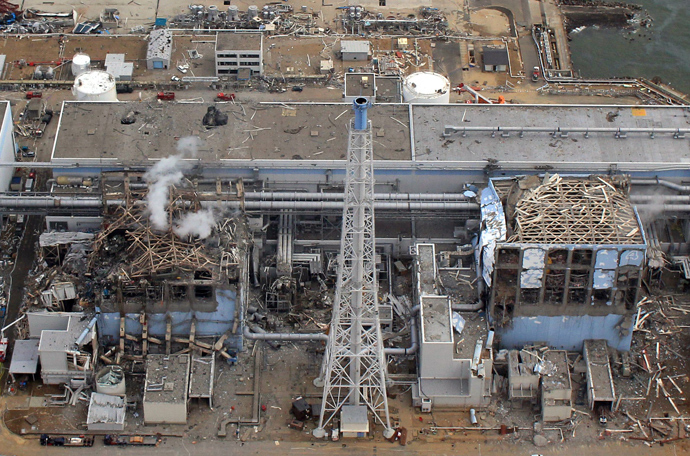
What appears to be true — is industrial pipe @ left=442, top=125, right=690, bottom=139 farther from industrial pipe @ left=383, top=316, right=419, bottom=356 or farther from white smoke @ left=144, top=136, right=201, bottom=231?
white smoke @ left=144, top=136, right=201, bottom=231

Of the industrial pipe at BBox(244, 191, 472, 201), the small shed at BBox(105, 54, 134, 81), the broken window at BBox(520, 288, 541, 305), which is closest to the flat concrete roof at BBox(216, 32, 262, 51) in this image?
the small shed at BBox(105, 54, 134, 81)

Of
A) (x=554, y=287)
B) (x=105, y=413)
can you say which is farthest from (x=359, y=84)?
(x=105, y=413)

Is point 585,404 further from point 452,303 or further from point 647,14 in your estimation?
point 647,14

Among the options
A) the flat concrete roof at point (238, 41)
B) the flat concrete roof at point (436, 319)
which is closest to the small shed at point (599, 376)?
the flat concrete roof at point (436, 319)

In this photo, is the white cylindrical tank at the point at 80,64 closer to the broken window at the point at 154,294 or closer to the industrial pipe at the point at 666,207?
the broken window at the point at 154,294

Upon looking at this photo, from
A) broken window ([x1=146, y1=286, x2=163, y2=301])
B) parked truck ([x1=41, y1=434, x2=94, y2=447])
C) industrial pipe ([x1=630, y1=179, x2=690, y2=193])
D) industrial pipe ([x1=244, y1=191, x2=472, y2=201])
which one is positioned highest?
industrial pipe ([x1=630, y1=179, x2=690, y2=193])
